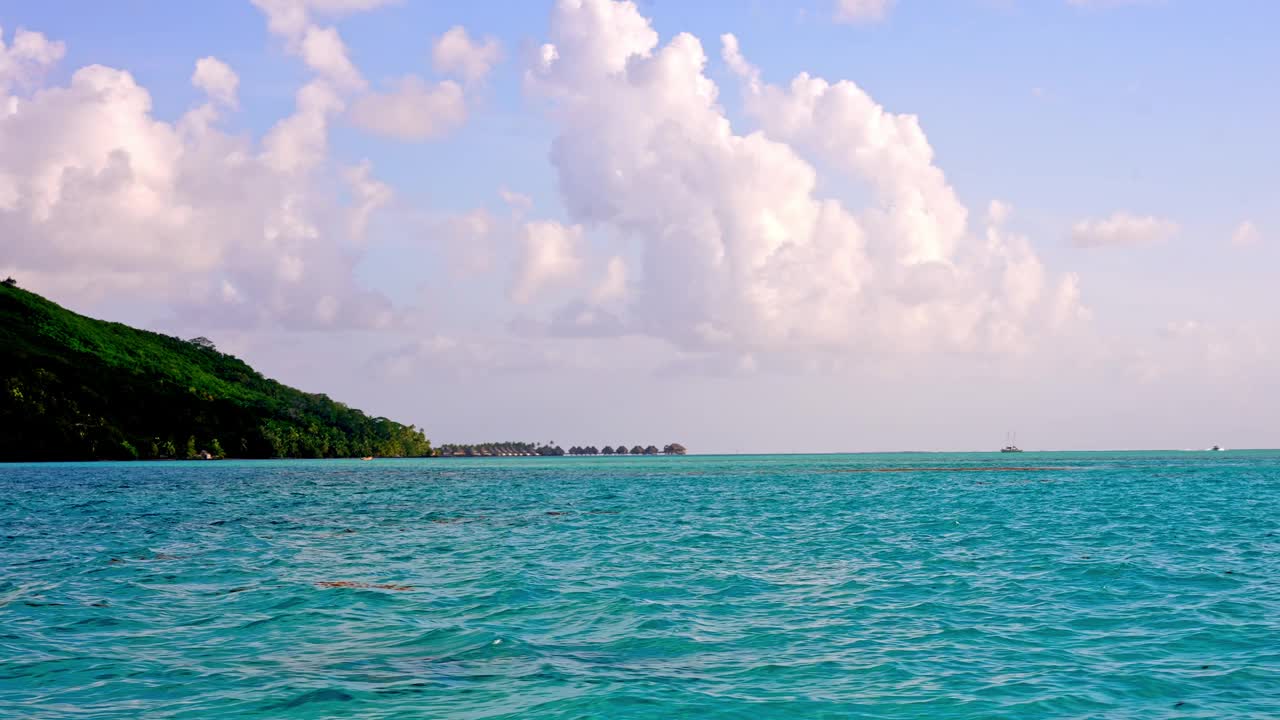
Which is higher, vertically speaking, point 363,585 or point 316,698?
point 363,585

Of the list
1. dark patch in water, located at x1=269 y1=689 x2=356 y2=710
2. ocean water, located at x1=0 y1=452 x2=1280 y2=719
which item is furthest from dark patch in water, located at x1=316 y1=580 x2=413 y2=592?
dark patch in water, located at x1=269 y1=689 x2=356 y2=710

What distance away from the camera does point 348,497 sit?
79.0m

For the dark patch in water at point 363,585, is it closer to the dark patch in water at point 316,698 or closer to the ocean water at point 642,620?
the ocean water at point 642,620

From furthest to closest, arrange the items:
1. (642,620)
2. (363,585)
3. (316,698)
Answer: (363,585) < (642,620) < (316,698)

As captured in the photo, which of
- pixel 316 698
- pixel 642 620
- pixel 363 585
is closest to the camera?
pixel 316 698

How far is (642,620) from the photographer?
80.1 ft

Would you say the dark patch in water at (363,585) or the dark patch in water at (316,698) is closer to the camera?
the dark patch in water at (316,698)

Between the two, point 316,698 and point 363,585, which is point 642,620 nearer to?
point 316,698

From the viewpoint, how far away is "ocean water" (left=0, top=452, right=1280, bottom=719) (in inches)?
691

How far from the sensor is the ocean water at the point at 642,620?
17.5m

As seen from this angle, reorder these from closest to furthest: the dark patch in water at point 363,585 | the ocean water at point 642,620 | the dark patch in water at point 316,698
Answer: the dark patch in water at point 316,698, the ocean water at point 642,620, the dark patch in water at point 363,585

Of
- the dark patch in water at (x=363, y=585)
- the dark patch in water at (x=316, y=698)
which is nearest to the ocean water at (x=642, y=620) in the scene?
the dark patch in water at (x=316, y=698)

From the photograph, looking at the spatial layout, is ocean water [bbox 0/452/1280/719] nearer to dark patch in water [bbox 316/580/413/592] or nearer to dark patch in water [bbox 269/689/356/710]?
dark patch in water [bbox 269/689/356/710]

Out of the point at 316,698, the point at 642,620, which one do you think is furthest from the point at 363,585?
the point at 316,698
